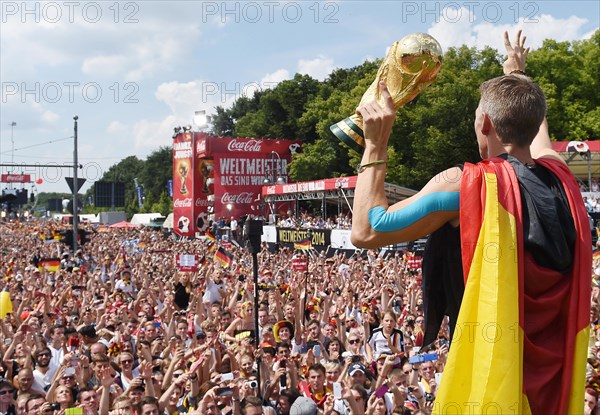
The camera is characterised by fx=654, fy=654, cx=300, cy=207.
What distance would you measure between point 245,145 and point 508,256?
142 ft

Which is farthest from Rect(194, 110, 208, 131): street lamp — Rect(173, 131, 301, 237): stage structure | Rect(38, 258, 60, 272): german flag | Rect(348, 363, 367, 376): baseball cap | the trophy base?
the trophy base

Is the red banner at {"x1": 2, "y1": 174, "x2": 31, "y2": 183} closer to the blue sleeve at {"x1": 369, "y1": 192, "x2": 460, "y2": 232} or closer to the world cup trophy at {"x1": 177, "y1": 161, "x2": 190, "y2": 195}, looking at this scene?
the world cup trophy at {"x1": 177, "y1": 161, "x2": 190, "y2": 195}

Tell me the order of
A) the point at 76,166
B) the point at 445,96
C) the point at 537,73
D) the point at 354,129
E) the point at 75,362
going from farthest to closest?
the point at 537,73
the point at 445,96
the point at 76,166
the point at 75,362
the point at 354,129

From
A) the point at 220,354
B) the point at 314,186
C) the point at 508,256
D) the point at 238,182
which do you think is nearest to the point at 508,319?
the point at 508,256

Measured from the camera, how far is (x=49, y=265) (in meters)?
16.8

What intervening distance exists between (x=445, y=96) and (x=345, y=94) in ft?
36.8

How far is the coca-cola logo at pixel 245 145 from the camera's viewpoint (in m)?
44.1

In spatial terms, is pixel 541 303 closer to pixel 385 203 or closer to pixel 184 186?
pixel 385 203

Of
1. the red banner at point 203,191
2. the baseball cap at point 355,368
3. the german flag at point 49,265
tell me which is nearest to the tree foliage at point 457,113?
the red banner at point 203,191

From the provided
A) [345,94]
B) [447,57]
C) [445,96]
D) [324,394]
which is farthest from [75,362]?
[345,94]

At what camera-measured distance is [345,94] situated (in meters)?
45.8

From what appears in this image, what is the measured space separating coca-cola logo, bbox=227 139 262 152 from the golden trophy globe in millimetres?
42230

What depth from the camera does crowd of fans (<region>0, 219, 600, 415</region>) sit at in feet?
19.1

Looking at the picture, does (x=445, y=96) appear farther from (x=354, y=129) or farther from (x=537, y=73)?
(x=354, y=129)
